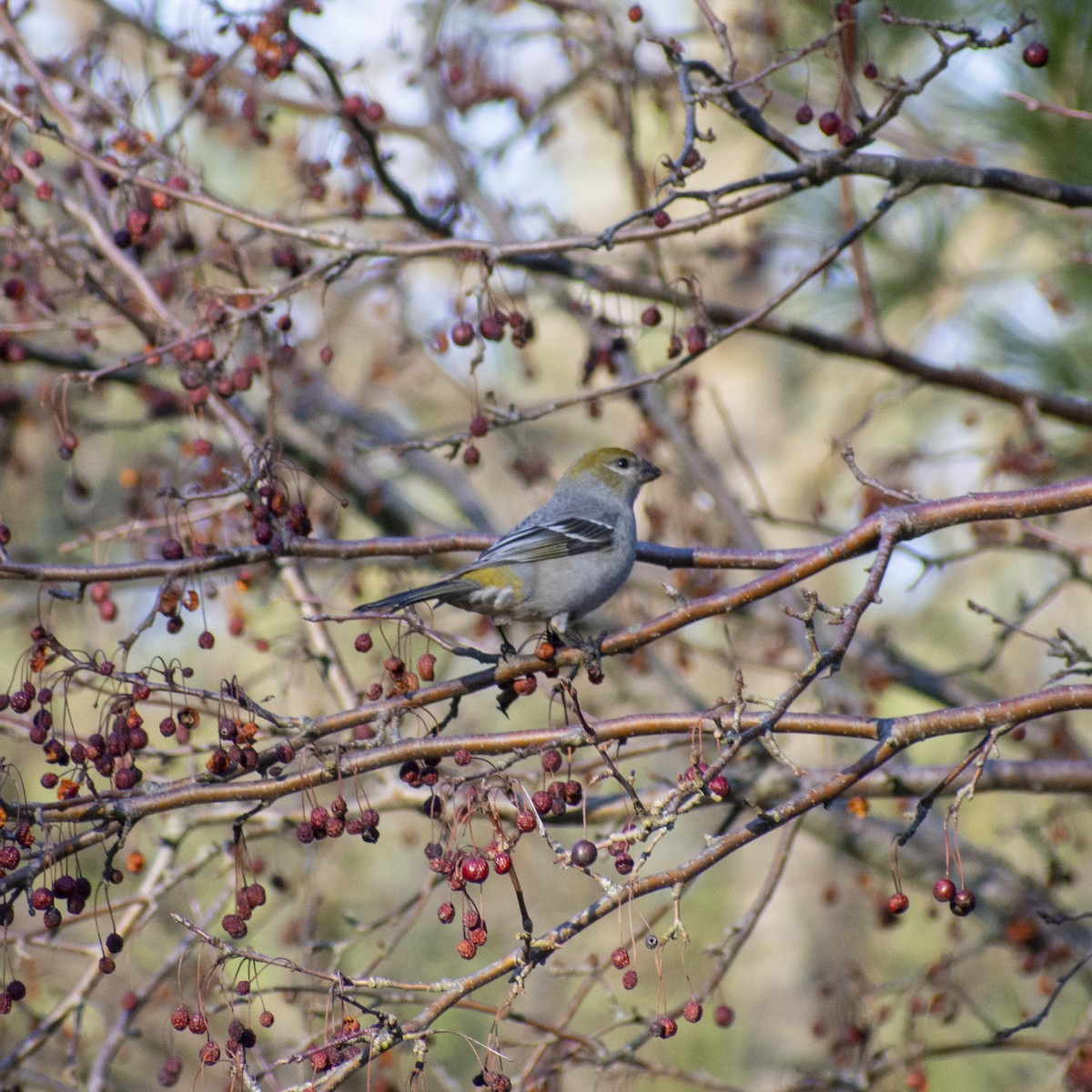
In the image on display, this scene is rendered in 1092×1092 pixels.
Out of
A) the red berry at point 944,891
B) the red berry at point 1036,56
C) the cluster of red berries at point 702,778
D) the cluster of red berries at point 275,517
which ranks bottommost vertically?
the red berry at point 944,891

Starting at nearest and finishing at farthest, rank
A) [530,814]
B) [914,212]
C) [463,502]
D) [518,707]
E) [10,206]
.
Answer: [530,814], [10,206], [463,502], [914,212], [518,707]

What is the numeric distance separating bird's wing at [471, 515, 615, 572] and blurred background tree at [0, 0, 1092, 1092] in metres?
0.31

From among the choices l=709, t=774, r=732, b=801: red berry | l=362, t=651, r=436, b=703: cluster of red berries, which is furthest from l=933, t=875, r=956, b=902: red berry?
l=362, t=651, r=436, b=703: cluster of red berries

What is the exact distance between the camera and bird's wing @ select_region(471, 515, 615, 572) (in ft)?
14.3

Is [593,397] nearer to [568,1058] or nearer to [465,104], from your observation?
[568,1058]

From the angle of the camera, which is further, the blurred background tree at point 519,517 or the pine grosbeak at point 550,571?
the pine grosbeak at point 550,571

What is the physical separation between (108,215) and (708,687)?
7703mm

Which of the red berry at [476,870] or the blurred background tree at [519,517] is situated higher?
the blurred background tree at [519,517]

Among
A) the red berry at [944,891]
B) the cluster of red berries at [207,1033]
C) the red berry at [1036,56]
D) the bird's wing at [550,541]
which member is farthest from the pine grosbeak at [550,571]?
the red berry at [1036,56]

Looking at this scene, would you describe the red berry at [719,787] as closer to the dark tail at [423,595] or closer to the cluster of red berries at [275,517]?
the dark tail at [423,595]

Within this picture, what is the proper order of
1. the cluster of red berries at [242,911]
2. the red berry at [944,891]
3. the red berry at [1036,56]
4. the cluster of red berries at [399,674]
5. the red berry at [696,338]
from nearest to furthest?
the red berry at [944,891] → the cluster of red berries at [242,911] → the cluster of red berries at [399,674] → the red berry at [1036,56] → the red berry at [696,338]

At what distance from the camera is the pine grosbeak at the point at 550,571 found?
4328 mm

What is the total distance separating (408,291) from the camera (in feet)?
21.7

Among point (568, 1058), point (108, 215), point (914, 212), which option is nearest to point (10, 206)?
point (108, 215)
